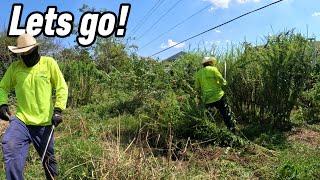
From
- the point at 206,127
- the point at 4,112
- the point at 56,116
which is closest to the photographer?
the point at 56,116

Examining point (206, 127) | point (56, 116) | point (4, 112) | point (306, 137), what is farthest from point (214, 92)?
point (4, 112)

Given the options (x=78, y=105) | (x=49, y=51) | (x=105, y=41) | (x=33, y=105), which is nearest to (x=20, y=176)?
(x=33, y=105)

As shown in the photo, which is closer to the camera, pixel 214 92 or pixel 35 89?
pixel 35 89

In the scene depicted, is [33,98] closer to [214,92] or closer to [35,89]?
[35,89]

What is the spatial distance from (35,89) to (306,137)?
5.60 metres

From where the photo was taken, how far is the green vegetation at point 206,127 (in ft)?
18.4

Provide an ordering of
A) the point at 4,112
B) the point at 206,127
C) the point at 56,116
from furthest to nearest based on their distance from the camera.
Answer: the point at 206,127, the point at 4,112, the point at 56,116

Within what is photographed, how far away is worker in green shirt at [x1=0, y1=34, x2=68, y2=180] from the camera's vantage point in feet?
18.0

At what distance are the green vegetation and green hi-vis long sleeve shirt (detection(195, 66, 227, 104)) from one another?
1.25 feet

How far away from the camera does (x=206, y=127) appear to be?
8.45 meters

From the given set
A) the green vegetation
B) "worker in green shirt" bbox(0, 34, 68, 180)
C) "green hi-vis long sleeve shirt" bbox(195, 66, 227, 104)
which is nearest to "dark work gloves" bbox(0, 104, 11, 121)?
"worker in green shirt" bbox(0, 34, 68, 180)

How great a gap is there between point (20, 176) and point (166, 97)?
14.7ft

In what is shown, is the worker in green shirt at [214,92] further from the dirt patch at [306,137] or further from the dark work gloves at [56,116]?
the dark work gloves at [56,116]

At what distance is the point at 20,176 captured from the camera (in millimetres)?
5203
